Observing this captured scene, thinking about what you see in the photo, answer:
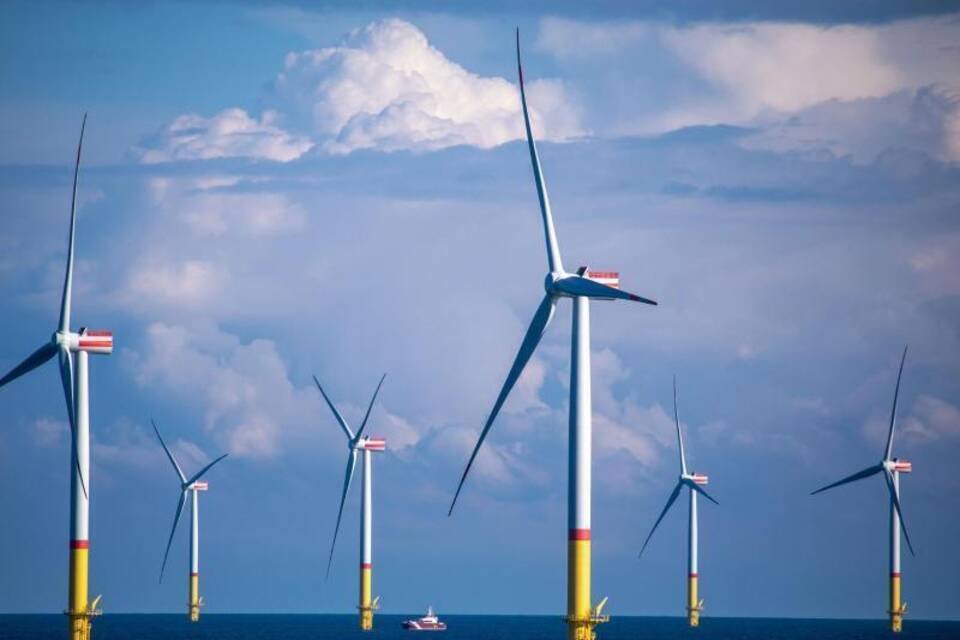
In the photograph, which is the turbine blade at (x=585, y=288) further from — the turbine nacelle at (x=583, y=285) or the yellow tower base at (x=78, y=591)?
the yellow tower base at (x=78, y=591)

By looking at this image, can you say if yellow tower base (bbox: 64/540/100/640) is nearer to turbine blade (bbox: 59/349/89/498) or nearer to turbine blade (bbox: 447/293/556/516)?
turbine blade (bbox: 59/349/89/498)

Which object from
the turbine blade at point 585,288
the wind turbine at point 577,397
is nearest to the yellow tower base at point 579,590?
the wind turbine at point 577,397

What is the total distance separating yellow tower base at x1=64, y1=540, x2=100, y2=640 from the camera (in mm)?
136875

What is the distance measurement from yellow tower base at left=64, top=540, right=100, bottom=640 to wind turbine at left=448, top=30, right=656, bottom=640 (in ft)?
140

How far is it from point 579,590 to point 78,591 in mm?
48287

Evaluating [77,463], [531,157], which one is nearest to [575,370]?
[531,157]

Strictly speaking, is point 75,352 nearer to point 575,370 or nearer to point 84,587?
point 84,587

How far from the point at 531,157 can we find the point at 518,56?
9.71 m

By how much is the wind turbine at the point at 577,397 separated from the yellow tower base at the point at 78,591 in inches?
1680

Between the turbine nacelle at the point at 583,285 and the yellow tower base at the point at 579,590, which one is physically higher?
the turbine nacelle at the point at 583,285

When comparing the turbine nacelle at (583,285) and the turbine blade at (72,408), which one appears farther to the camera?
the turbine blade at (72,408)

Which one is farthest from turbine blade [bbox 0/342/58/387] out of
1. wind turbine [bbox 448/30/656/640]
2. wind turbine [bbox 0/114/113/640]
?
wind turbine [bbox 448/30/656/640]

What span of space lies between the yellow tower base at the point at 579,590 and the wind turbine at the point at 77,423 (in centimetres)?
4495

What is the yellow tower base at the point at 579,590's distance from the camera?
344ft
